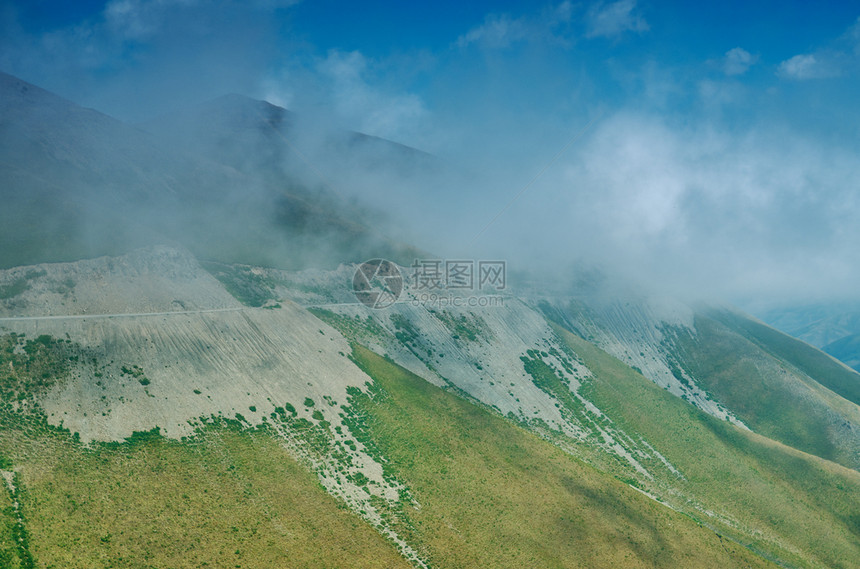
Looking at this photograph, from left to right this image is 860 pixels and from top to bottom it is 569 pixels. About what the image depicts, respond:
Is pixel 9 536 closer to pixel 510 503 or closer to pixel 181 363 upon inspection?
pixel 181 363

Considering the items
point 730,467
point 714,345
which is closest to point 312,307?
point 730,467

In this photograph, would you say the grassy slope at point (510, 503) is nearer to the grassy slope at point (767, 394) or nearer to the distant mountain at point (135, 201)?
the distant mountain at point (135, 201)

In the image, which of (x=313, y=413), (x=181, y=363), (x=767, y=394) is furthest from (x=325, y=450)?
(x=767, y=394)

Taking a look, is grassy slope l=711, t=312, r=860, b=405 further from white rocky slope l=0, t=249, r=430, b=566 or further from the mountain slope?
white rocky slope l=0, t=249, r=430, b=566

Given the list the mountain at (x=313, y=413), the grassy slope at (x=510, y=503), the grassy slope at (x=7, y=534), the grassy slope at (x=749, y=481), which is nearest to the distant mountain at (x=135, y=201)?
the mountain at (x=313, y=413)

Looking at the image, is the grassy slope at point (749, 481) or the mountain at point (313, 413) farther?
the grassy slope at point (749, 481)

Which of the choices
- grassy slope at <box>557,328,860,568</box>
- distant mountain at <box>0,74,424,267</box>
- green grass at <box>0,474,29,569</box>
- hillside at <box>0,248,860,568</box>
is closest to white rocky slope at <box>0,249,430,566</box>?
hillside at <box>0,248,860,568</box>

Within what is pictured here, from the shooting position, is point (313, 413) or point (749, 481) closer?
point (313, 413)
